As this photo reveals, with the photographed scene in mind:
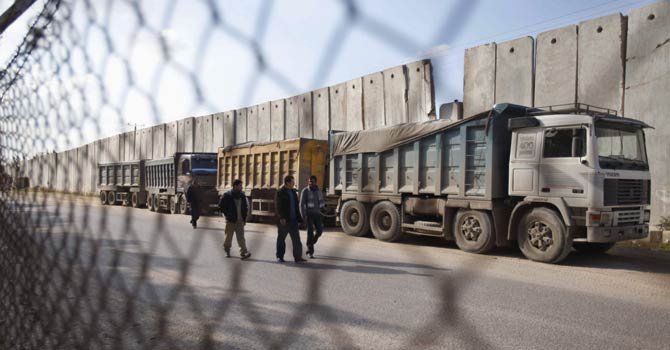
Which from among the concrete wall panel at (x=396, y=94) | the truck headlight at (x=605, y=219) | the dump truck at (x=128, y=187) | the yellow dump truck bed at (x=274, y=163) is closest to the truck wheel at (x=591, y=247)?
the truck headlight at (x=605, y=219)

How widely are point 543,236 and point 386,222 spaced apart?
3362 millimetres

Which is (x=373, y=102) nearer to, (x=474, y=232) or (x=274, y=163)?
(x=474, y=232)

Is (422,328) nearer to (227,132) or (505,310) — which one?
(505,310)

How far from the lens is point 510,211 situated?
27.7ft

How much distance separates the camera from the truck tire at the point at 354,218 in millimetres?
10828

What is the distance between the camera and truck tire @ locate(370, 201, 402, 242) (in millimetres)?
10047

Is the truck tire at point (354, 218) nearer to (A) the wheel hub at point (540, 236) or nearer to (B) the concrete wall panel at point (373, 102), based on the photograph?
(A) the wheel hub at point (540, 236)

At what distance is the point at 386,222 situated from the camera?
10383mm

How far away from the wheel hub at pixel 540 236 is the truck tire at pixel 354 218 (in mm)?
3728

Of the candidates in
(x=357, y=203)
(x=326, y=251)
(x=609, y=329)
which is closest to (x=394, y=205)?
(x=357, y=203)

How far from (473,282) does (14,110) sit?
15.9 feet

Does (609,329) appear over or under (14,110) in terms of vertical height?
under

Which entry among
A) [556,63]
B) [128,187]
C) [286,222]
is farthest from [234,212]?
[128,187]

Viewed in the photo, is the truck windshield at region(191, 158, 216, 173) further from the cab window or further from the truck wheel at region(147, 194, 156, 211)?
the cab window
